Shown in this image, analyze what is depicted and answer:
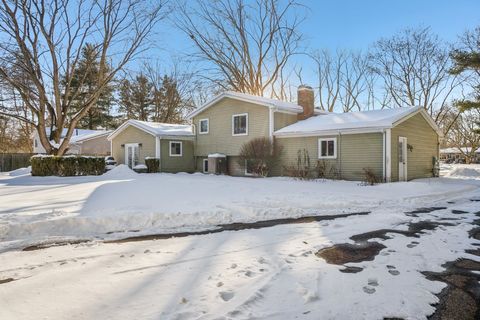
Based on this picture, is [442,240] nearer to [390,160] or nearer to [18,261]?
[18,261]

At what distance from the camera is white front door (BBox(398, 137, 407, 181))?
15734 mm

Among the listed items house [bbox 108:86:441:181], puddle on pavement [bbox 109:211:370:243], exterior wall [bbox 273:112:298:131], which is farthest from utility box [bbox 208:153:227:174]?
puddle on pavement [bbox 109:211:370:243]

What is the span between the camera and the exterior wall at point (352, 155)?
588 inches

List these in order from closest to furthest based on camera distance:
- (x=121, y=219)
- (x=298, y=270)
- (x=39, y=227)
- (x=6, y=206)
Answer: (x=298, y=270) < (x=39, y=227) < (x=121, y=219) < (x=6, y=206)

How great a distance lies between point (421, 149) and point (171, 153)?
50.5ft

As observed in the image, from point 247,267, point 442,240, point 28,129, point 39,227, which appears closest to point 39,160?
point 39,227

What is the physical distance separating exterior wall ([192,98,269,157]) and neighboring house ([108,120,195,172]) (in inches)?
35.6

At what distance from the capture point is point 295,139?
17938 millimetres

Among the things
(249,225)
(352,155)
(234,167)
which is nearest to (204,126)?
(234,167)

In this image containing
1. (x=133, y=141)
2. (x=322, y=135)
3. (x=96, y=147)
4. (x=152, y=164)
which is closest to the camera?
(x=322, y=135)

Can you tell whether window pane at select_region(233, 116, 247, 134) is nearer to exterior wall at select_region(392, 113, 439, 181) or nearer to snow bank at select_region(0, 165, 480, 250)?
exterior wall at select_region(392, 113, 439, 181)

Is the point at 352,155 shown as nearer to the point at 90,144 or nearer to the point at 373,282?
the point at 373,282

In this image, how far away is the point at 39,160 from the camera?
53.6ft

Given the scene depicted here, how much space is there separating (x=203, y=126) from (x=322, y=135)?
927 cm
